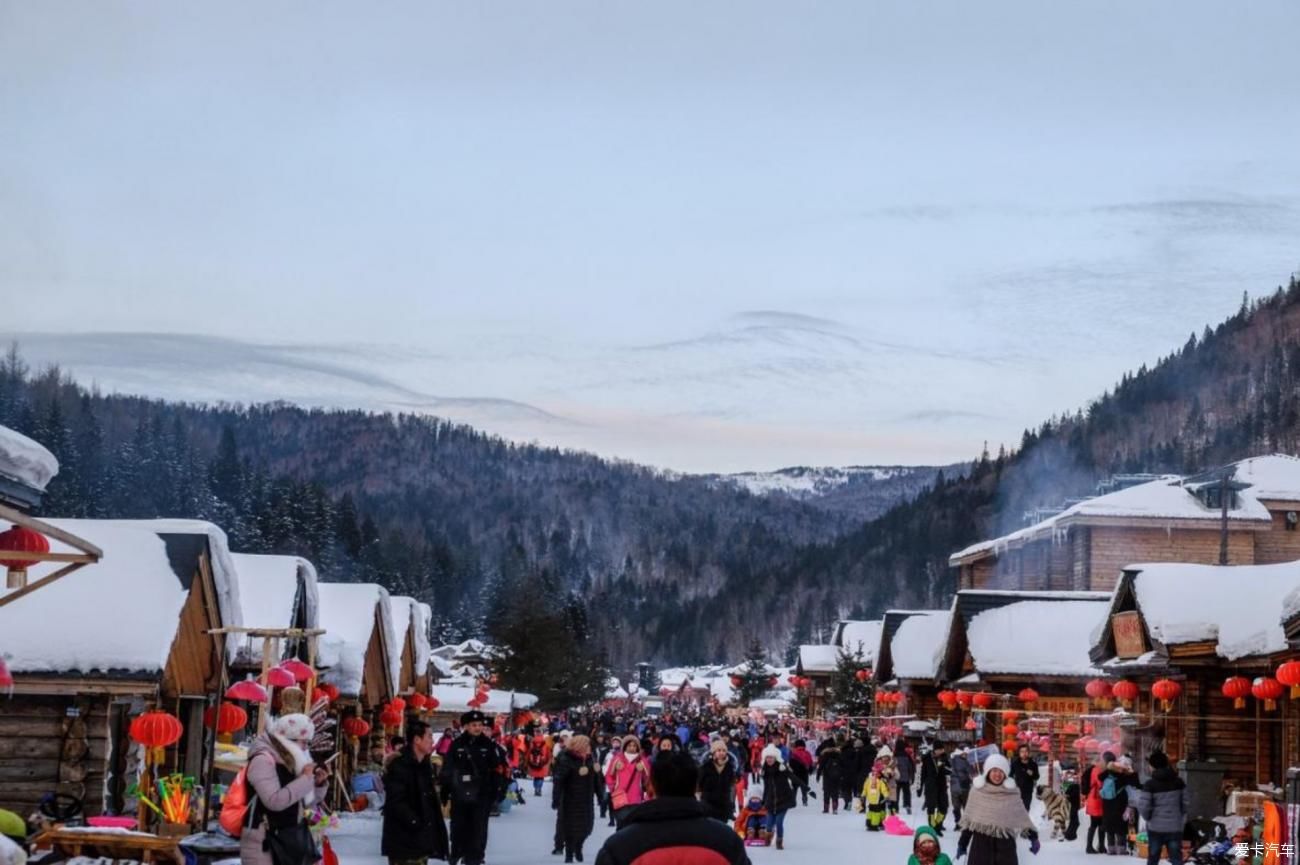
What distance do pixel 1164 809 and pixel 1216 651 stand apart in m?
7.01

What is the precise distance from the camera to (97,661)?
60.3 ft

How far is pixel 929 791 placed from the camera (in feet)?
94.9

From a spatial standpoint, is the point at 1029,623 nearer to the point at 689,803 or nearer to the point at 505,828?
the point at 505,828

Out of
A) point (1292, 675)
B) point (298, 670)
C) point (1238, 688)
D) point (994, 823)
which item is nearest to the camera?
point (994, 823)

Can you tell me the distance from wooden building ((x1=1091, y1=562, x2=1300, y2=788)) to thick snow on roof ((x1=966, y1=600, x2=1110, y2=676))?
430 inches

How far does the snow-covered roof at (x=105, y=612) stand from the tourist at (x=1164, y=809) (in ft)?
35.9

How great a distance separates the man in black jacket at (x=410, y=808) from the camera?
15117 millimetres

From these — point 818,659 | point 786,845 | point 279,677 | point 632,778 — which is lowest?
point 786,845

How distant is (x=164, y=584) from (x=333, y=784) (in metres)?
9.61


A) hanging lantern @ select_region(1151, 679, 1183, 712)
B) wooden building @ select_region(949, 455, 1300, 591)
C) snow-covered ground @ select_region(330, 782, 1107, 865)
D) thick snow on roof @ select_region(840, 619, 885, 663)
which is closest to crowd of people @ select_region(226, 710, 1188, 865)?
snow-covered ground @ select_region(330, 782, 1107, 865)

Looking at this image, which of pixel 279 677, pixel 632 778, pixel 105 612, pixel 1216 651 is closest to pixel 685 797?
pixel 632 778

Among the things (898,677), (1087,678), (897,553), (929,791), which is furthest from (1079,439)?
(929,791)

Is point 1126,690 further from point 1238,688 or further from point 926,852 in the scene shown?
point 926,852

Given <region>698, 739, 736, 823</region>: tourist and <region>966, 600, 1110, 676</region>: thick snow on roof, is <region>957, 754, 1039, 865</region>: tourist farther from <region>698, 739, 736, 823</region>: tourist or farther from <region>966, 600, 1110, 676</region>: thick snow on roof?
<region>966, 600, 1110, 676</region>: thick snow on roof
